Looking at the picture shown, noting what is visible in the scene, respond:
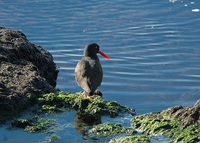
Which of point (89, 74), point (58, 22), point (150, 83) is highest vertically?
point (58, 22)

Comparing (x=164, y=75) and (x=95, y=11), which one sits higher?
(x=95, y=11)

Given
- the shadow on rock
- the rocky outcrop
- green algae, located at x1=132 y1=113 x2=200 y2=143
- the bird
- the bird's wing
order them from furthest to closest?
the bird's wing < the bird < the rocky outcrop < the shadow on rock < green algae, located at x1=132 y1=113 x2=200 y2=143

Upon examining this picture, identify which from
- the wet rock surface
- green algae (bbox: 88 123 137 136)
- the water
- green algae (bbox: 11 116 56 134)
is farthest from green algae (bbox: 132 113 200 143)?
the water

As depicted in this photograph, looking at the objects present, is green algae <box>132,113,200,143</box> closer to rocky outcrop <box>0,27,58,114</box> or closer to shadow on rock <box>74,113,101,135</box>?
shadow on rock <box>74,113,101,135</box>

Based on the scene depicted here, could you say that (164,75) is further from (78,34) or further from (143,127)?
(143,127)

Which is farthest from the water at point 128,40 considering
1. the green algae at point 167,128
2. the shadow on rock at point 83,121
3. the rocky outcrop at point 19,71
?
the green algae at point 167,128

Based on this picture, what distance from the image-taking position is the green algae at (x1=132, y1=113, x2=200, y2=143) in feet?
15.2

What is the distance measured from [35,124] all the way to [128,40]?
8200 mm

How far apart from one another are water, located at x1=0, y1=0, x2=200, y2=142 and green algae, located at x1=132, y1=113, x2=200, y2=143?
3.02 m

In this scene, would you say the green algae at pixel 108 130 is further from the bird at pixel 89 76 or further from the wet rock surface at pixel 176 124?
the bird at pixel 89 76

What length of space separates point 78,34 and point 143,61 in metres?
3.34

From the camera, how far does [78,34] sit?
1370cm

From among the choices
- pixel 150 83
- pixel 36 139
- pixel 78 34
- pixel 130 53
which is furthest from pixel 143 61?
pixel 36 139

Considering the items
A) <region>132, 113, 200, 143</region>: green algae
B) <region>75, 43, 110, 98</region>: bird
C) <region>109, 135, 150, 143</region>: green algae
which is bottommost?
<region>109, 135, 150, 143</region>: green algae
